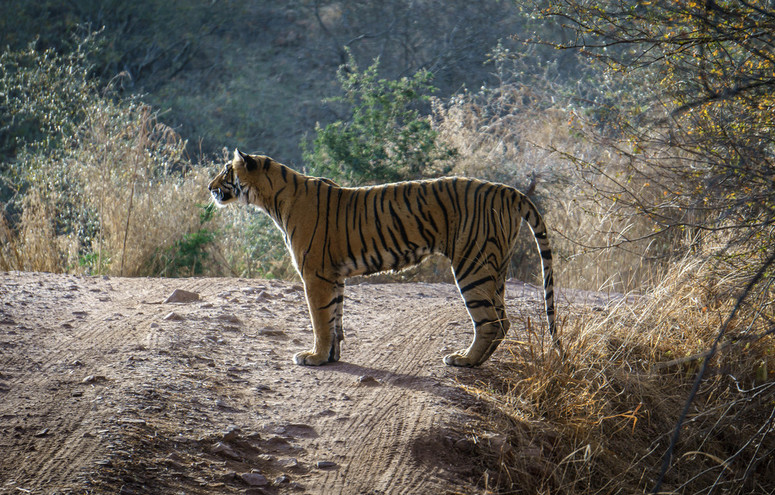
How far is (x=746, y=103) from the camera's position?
15.2 feet

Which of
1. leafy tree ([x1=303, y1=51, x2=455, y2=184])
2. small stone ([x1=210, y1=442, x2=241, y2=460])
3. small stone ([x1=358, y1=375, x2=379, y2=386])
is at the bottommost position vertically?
small stone ([x1=210, y1=442, x2=241, y2=460])

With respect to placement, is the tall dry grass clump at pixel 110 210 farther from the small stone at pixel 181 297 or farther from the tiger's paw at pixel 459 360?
the tiger's paw at pixel 459 360

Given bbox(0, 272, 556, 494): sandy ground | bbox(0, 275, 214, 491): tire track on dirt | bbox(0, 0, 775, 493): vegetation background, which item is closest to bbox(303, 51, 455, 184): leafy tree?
bbox(0, 0, 775, 493): vegetation background

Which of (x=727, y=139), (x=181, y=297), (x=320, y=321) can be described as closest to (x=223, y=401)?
(x=320, y=321)

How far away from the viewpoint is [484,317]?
17.0 ft

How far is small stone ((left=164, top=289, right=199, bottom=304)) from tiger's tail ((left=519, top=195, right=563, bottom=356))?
10.9ft

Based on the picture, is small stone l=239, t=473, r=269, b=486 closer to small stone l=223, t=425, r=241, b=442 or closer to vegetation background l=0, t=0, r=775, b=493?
small stone l=223, t=425, r=241, b=442

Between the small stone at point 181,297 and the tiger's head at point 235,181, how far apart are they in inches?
52.0

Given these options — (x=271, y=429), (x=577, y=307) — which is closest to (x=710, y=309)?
(x=577, y=307)

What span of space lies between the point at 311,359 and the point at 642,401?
236 centimetres

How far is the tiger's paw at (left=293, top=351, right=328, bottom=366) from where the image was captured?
5383 mm

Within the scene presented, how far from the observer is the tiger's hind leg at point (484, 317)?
203 inches

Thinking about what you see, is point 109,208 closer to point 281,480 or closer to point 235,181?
point 235,181

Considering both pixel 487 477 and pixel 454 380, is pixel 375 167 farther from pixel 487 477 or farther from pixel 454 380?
pixel 487 477
